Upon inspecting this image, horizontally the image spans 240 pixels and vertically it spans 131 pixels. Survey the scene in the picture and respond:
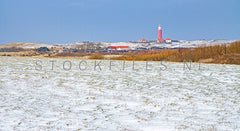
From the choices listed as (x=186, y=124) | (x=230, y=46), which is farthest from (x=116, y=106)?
(x=230, y=46)

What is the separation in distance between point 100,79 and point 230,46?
31.2 metres

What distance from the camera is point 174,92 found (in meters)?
14.1

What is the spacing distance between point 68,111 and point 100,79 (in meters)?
7.33

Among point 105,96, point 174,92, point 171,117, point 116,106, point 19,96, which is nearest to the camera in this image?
point 171,117

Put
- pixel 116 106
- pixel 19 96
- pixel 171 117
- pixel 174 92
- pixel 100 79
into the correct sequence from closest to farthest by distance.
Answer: pixel 171 117, pixel 116 106, pixel 19 96, pixel 174 92, pixel 100 79

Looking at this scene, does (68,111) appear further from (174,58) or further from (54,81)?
(174,58)

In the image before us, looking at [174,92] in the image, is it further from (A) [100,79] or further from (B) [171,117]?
(A) [100,79]

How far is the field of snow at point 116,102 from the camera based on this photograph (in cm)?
883

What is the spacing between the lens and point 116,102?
11922 mm

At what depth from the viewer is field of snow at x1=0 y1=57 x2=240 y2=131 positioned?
883cm

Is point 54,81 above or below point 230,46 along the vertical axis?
below

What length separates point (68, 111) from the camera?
1021cm

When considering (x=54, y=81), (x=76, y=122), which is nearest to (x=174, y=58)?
(x=54, y=81)

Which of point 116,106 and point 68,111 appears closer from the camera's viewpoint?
point 68,111
